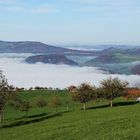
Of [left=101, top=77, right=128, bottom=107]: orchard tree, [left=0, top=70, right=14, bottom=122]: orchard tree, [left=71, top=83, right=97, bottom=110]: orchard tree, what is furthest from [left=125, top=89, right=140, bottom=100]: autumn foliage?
[left=0, top=70, right=14, bottom=122]: orchard tree

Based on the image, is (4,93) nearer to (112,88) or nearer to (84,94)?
(84,94)

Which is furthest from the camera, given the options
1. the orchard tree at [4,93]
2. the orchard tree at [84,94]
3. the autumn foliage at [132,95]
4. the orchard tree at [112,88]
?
the autumn foliage at [132,95]

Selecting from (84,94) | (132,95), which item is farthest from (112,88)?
(132,95)

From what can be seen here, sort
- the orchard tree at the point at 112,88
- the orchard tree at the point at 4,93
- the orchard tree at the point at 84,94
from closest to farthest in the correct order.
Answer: the orchard tree at the point at 4,93
the orchard tree at the point at 112,88
the orchard tree at the point at 84,94

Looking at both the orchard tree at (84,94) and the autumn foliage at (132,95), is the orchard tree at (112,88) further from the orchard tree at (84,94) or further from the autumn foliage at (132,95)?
the autumn foliage at (132,95)

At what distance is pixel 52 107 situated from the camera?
120 m

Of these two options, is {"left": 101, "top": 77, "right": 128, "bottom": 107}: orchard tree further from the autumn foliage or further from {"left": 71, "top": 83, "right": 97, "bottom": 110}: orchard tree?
the autumn foliage

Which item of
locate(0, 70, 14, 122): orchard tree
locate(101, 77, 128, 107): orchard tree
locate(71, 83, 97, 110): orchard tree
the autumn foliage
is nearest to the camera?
locate(0, 70, 14, 122): orchard tree

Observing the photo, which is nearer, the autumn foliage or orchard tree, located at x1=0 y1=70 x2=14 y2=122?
orchard tree, located at x1=0 y1=70 x2=14 y2=122

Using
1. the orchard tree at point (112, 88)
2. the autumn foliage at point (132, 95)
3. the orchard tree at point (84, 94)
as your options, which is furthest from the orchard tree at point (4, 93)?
the autumn foliage at point (132, 95)

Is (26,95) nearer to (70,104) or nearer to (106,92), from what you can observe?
(70,104)

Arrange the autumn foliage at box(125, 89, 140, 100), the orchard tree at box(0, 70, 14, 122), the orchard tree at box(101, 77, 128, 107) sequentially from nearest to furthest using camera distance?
the orchard tree at box(0, 70, 14, 122) → the orchard tree at box(101, 77, 128, 107) → the autumn foliage at box(125, 89, 140, 100)

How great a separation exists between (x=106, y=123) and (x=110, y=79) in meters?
60.8

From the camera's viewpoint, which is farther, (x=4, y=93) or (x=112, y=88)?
(x=112, y=88)
